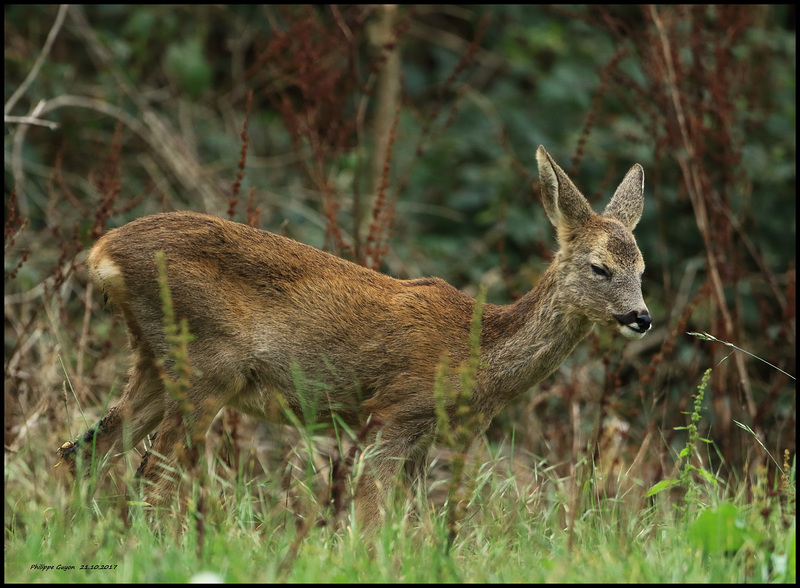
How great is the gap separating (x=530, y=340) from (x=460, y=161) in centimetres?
563

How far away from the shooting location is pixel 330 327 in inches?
185

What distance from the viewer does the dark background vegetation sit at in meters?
6.74

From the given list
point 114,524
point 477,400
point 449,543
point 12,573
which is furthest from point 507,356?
point 12,573

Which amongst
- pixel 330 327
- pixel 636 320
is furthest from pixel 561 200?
pixel 330 327

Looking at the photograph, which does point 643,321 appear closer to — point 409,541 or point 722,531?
point 722,531

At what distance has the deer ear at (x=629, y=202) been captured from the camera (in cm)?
529

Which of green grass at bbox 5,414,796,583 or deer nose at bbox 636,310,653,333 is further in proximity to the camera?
deer nose at bbox 636,310,653,333

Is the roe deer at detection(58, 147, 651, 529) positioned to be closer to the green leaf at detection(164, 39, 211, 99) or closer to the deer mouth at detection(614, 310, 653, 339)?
the deer mouth at detection(614, 310, 653, 339)

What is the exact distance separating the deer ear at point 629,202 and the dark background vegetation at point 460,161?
1.00m

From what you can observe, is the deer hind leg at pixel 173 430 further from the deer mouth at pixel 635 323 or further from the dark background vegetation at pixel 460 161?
the deer mouth at pixel 635 323

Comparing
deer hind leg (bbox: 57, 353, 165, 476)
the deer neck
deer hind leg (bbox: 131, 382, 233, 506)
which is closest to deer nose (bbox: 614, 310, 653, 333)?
the deer neck

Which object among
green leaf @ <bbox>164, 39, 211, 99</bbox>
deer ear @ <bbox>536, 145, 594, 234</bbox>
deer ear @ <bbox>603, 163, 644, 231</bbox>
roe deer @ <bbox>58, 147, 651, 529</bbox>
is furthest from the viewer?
green leaf @ <bbox>164, 39, 211, 99</bbox>

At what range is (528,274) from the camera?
8562 mm

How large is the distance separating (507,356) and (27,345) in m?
3.28
